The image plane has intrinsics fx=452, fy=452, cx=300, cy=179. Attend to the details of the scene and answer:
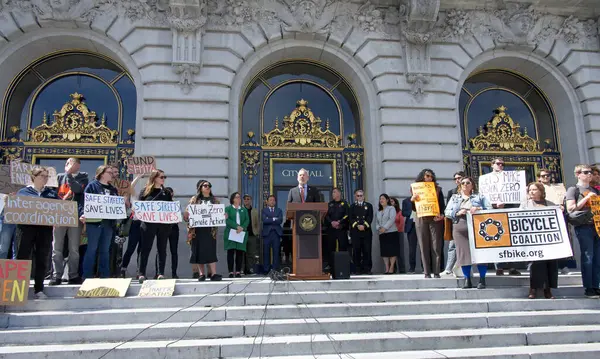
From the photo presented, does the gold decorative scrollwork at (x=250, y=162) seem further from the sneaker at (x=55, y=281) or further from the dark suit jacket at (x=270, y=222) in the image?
the sneaker at (x=55, y=281)

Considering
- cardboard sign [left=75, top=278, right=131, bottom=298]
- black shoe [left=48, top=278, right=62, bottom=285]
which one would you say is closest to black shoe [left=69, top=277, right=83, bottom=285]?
black shoe [left=48, top=278, right=62, bottom=285]

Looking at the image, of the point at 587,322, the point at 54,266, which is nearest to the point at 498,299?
the point at 587,322

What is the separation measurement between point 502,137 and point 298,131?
703 centimetres

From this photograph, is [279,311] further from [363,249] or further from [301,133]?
[301,133]

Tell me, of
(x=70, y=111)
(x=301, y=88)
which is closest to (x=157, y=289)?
(x=70, y=111)

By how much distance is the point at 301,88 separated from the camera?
15406 mm

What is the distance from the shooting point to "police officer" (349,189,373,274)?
1211 centimetres

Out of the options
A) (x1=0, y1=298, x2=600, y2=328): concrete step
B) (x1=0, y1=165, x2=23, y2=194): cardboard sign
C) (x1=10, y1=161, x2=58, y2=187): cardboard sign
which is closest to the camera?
(x1=0, y1=298, x2=600, y2=328): concrete step

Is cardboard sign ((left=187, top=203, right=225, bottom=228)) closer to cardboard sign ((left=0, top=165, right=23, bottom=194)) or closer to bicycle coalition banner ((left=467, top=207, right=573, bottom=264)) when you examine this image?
cardboard sign ((left=0, top=165, right=23, bottom=194))

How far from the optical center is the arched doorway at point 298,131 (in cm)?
1431

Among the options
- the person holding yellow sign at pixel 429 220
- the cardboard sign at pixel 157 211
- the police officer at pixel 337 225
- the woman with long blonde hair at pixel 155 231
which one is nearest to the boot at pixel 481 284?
the person holding yellow sign at pixel 429 220

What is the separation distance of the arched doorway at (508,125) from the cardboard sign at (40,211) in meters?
11.9

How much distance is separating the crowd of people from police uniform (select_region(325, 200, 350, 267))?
27 millimetres

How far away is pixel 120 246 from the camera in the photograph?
37.4ft
